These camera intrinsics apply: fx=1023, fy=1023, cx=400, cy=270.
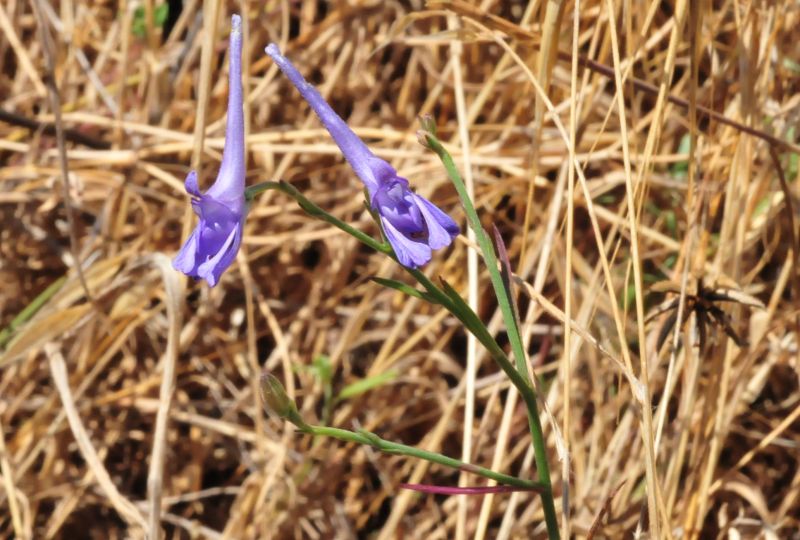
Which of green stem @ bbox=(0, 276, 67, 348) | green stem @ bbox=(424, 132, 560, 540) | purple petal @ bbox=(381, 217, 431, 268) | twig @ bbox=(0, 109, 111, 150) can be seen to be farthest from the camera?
twig @ bbox=(0, 109, 111, 150)

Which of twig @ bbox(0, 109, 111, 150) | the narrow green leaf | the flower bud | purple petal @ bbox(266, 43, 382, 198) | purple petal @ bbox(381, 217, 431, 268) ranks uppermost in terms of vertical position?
purple petal @ bbox(266, 43, 382, 198)

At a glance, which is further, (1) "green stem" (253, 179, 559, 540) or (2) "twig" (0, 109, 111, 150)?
(2) "twig" (0, 109, 111, 150)

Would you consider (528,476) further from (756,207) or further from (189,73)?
(189,73)

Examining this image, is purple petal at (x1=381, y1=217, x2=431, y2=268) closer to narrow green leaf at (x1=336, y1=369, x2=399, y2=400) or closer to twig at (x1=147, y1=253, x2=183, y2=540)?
twig at (x1=147, y1=253, x2=183, y2=540)

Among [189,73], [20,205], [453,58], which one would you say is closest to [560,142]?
[453,58]

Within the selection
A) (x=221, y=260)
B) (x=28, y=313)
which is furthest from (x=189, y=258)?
(x=28, y=313)

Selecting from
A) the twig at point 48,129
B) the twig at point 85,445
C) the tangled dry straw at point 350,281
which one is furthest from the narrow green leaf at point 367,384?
the twig at point 48,129

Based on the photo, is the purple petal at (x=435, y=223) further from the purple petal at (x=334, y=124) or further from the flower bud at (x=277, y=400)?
the flower bud at (x=277, y=400)

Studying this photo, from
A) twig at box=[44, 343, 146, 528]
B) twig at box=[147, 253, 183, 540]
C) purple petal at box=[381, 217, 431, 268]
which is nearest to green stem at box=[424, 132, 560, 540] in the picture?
purple petal at box=[381, 217, 431, 268]
